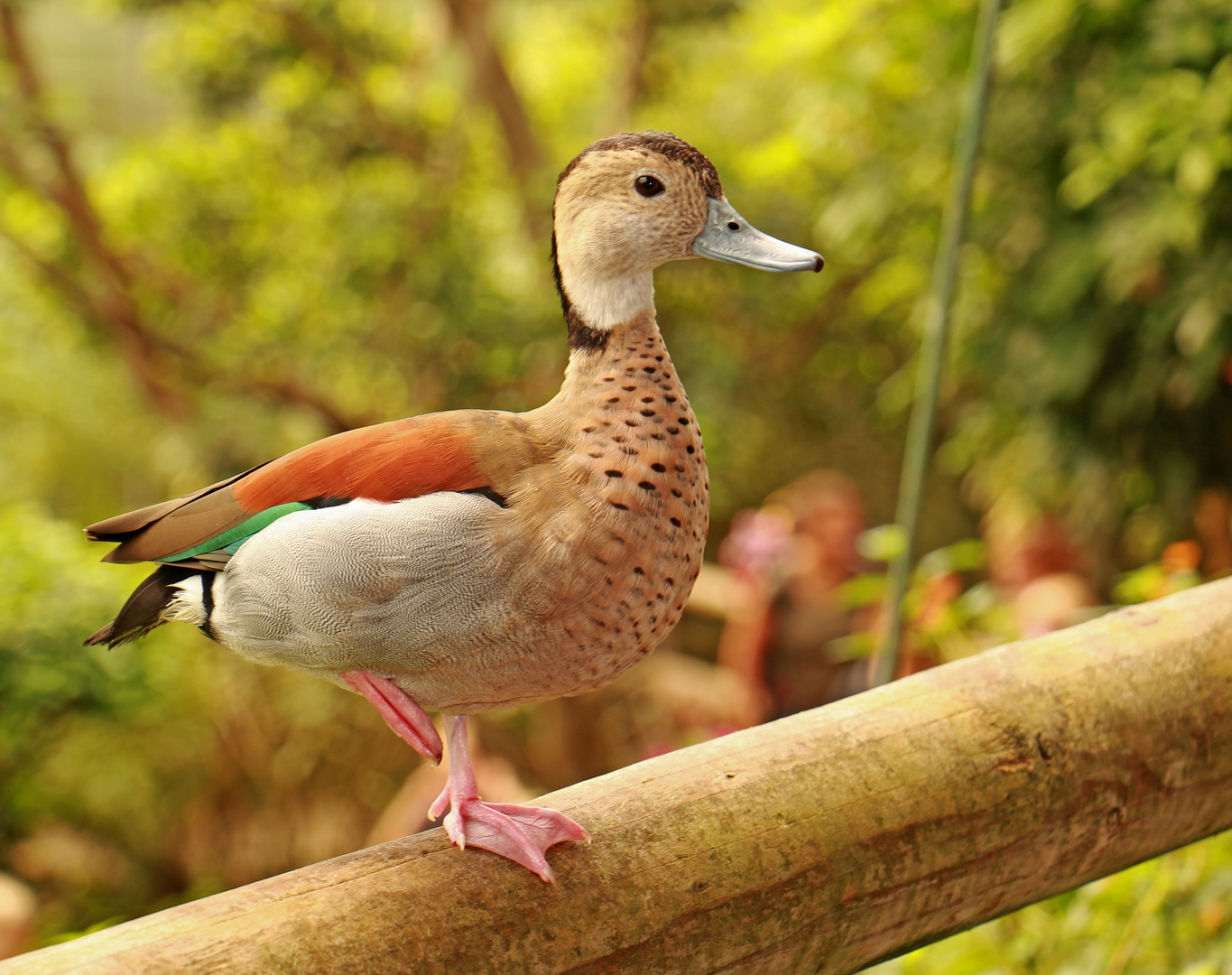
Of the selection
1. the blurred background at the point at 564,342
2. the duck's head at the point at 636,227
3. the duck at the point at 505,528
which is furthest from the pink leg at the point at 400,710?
the blurred background at the point at 564,342

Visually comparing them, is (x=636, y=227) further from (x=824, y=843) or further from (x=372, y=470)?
(x=824, y=843)

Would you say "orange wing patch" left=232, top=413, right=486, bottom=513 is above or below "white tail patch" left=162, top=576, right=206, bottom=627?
above

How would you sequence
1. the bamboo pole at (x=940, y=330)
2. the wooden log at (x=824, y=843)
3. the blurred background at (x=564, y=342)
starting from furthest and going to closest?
the blurred background at (x=564, y=342)
the bamboo pole at (x=940, y=330)
the wooden log at (x=824, y=843)

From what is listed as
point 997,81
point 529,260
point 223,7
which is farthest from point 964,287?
point 223,7

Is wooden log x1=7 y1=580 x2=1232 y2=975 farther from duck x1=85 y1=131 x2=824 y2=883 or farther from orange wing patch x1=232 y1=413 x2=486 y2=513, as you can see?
orange wing patch x1=232 y1=413 x2=486 y2=513

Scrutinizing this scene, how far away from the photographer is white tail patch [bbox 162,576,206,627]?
2.62 ft

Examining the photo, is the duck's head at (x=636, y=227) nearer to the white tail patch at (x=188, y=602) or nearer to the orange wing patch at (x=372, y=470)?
the orange wing patch at (x=372, y=470)

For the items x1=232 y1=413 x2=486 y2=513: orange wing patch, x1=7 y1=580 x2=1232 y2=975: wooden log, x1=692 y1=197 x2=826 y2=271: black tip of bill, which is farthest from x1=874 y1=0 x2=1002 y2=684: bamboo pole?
x1=232 y1=413 x2=486 y2=513: orange wing patch

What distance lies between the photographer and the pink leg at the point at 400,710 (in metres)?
0.82

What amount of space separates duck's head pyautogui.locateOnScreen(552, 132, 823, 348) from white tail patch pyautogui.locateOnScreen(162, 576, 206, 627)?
0.33 metres

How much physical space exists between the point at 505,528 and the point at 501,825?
0.22 m

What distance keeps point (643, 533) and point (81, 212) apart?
2.95 meters

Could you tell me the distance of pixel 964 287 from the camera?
9.46 feet

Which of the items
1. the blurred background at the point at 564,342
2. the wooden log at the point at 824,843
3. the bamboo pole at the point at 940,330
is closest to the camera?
the wooden log at the point at 824,843
